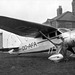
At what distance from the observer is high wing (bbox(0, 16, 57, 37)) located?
747 cm

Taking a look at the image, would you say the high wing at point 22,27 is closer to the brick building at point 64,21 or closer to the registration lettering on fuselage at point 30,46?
the registration lettering on fuselage at point 30,46

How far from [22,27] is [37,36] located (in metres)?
1.63

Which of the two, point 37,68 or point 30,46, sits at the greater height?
point 30,46

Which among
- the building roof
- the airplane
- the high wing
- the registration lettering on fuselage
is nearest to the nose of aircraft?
the airplane

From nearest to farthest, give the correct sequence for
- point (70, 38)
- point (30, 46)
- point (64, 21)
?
point (70, 38), point (30, 46), point (64, 21)

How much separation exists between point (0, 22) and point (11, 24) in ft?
1.99

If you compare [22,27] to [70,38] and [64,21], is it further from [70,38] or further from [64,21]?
[64,21]

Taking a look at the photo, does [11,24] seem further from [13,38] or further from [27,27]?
[13,38]

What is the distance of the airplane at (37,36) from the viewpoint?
7166mm

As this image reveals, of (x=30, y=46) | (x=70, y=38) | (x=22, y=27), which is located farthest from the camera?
(x=30, y=46)

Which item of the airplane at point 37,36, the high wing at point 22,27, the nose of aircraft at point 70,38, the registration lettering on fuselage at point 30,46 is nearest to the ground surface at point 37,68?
the airplane at point 37,36

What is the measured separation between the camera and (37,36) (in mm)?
9750

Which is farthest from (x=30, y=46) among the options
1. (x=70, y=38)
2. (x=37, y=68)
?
(x=37, y=68)

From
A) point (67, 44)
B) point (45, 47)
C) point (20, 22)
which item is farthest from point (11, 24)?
point (67, 44)
